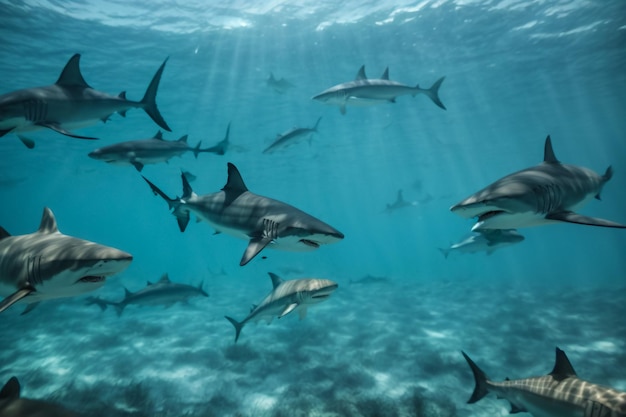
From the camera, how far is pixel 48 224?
4504mm

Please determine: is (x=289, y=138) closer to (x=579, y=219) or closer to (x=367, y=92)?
(x=367, y=92)

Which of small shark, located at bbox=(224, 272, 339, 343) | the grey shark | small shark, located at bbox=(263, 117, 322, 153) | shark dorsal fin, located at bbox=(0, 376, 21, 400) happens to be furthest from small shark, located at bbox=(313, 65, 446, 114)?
shark dorsal fin, located at bbox=(0, 376, 21, 400)

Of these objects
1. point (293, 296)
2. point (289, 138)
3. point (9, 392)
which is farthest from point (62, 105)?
point (289, 138)

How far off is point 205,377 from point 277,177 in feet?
145

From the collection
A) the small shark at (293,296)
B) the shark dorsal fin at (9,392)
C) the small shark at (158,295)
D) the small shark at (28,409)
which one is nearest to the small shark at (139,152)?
the small shark at (293,296)

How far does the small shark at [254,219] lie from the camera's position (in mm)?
4758

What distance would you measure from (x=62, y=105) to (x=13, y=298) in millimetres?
3945

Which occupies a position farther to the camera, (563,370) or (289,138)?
(289,138)

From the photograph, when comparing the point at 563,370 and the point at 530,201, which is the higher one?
the point at 530,201

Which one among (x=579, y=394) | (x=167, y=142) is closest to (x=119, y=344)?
(x=167, y=142)

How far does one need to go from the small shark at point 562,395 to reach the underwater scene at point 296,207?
0.02 m

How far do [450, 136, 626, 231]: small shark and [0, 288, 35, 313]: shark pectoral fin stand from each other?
14.6ft

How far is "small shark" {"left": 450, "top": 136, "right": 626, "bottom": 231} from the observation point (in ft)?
12.1

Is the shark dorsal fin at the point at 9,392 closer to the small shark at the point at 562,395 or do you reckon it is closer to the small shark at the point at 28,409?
the small shark at the point at 28,409
